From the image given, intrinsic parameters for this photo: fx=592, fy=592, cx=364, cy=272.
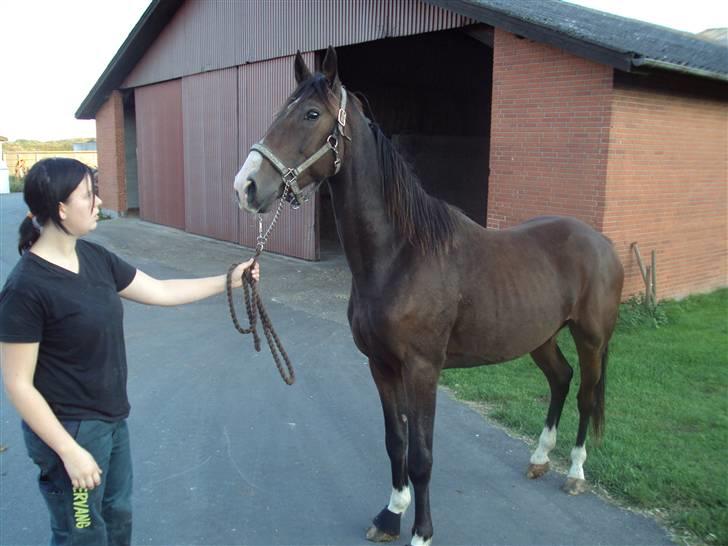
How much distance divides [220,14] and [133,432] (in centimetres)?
1244

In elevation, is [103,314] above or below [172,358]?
above

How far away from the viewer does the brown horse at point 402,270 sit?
269 cm

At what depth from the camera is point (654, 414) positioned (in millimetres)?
4629

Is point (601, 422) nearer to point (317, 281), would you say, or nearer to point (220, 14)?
point (317, 281)

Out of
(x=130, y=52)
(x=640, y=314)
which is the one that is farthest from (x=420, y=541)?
(x=130, y=52)

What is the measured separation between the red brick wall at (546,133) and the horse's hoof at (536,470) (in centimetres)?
436

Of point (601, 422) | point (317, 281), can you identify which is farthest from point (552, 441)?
point (317, 281)

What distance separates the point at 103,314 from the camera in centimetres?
210

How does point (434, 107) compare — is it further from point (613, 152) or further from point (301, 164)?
point (301, 164)

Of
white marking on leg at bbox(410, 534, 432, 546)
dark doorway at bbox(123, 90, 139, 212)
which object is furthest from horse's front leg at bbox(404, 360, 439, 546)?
dark doorway at bbox(123, 90, 139, 212)

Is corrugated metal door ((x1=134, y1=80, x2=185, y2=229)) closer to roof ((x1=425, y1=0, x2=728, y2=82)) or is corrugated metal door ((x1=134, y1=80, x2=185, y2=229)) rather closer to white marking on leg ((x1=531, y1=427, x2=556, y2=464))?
roof ((x1=425, y1=0, x2=728, y2=82))

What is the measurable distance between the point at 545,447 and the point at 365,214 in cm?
203

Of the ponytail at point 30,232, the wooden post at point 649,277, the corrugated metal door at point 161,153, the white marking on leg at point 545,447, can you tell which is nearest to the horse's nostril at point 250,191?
the ponytail at point 30,232

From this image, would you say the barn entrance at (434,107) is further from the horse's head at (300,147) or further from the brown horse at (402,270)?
the horse's head at (300,147)
